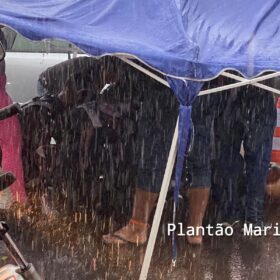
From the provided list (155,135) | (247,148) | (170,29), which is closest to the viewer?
(170,29)

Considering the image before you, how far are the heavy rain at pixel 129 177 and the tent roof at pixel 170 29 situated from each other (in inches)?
30.7

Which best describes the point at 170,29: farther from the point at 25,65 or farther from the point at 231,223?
the point at 25,65

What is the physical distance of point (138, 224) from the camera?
17.5ft

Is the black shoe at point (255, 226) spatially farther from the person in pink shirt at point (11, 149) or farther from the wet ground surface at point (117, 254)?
the person in pink shirt at point (11, 149)

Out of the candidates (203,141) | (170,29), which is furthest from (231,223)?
(170,29)

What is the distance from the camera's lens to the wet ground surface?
16.5ft

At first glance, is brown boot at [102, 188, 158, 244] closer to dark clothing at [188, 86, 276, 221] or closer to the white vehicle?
dark clothing at [188, 86, 276, 221]

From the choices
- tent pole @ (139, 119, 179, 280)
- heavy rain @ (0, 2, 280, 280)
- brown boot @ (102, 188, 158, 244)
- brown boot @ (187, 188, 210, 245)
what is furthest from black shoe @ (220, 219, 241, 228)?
tent pole @ (139, 119, 179, 280)

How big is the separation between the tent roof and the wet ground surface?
6.20 feet

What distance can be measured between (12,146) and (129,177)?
47.2 inches

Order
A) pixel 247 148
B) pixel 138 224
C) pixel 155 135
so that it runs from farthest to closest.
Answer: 1. pixel 247 148
2. pixel 138 224
3. pixel 155 135

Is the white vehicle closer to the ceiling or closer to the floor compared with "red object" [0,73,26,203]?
closer to the ceiling

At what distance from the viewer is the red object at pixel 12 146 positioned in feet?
A: 19.6

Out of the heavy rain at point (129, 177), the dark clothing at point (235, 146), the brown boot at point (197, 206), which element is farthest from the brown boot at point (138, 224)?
the dark clothing at point (235, 146)
